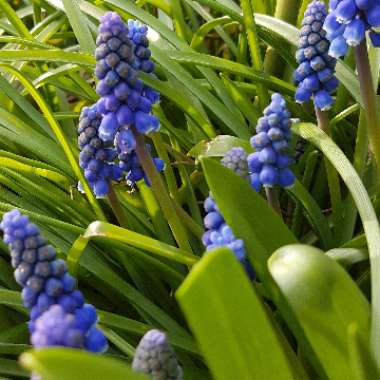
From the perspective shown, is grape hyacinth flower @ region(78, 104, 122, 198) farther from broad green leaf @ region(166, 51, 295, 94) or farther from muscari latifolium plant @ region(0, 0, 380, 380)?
broad green leaf @ region(166, 51, 295, 94)

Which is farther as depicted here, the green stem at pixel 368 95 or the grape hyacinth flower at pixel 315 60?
the grape hyacinth flower at pixel 315 60

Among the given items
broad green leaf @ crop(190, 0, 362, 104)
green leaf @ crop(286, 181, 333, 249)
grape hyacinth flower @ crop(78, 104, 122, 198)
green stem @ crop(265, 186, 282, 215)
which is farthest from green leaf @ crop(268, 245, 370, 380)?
broad green leaf @ crop(190, 0, 362, 104)

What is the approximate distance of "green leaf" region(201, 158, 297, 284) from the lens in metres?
2.23

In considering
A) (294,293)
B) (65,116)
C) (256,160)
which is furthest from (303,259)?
(65,116)

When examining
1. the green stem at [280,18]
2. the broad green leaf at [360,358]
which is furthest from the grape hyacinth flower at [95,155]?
the green stem at [280,18]

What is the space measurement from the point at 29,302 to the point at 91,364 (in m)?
0.47

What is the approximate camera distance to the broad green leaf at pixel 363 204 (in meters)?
2.04

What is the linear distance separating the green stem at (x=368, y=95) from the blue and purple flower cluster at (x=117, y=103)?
77cm

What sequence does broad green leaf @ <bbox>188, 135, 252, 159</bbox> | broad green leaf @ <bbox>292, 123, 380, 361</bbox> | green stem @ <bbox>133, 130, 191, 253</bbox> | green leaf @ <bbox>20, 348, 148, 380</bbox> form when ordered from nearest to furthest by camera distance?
green leaf @ <bbox>20, 348, 148, 380</bbox>, broad green leaf @ <bbox>292, 123, 380, 361</bbox>, green stem @ <bbox>133, 130, 191, 253</bbox>, broad green leaf @ <bbox>188, 135, 252, 159</bbox>

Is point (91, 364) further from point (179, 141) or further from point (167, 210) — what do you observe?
point (179, 141)

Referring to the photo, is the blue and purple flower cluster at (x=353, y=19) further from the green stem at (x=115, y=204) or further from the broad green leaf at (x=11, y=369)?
the broad green leaf at (x=11, y=369)

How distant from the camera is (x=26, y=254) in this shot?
186 centimetres

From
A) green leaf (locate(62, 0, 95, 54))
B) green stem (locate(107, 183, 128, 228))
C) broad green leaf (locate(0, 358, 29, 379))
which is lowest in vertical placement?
broad green leaf (locate(0, 358, 29, 379))

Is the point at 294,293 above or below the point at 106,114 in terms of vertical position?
below
